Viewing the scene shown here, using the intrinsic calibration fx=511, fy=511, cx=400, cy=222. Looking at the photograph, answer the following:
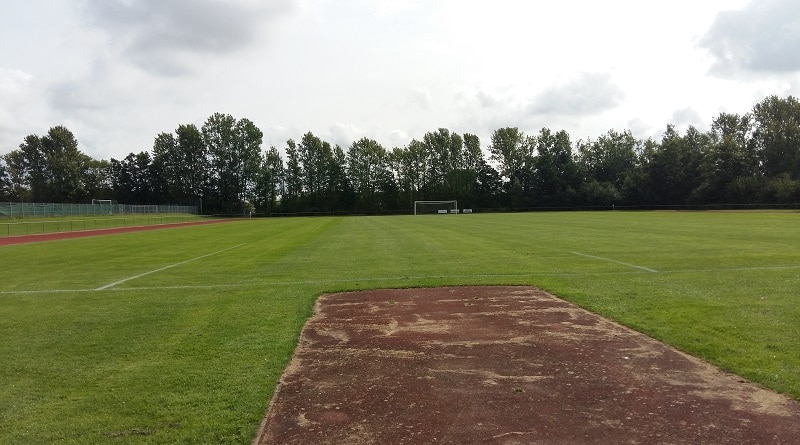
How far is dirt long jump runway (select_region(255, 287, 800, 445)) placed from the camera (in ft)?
12.5

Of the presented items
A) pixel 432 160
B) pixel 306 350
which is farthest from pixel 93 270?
pixel 432 160

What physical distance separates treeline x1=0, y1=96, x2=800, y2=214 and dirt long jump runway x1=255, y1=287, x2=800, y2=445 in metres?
88.0

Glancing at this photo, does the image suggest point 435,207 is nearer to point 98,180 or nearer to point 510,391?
point 98,180

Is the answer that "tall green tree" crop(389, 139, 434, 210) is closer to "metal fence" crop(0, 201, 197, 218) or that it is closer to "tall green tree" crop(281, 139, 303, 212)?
"tall green tree" crop(281, 139, 303, 212)

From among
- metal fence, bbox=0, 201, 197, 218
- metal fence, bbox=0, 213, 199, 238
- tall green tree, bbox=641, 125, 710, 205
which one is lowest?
metal fence, bbox=0, 213, 199, 238

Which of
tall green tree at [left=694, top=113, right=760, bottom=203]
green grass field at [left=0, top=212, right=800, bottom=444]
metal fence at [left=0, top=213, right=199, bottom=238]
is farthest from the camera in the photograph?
tall green tree at [left=694, top=113, right=760, bottom=203]

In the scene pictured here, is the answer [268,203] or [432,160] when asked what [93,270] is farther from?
[432,160]

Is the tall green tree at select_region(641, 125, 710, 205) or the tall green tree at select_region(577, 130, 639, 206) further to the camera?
the tall green tree at select_region(577, 130, 639, 206)

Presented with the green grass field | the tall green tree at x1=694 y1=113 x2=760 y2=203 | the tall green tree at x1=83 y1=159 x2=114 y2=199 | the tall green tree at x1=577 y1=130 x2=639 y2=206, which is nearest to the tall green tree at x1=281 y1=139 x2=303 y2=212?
the tall green tree at x1=83 y1=159 x2=114 y2=199

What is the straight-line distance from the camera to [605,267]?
1248 centimetres

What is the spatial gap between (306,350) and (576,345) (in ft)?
10.5

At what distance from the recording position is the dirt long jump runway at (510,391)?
12.5 feet

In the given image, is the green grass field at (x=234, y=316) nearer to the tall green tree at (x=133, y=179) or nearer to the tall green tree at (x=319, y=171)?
the tall green tree at (x=319, y=171)

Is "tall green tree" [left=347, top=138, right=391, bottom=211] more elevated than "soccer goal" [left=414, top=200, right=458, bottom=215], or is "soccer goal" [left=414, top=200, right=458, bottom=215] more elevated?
"tall green tree" [left=347, top=138, right=391, bottom=211]
